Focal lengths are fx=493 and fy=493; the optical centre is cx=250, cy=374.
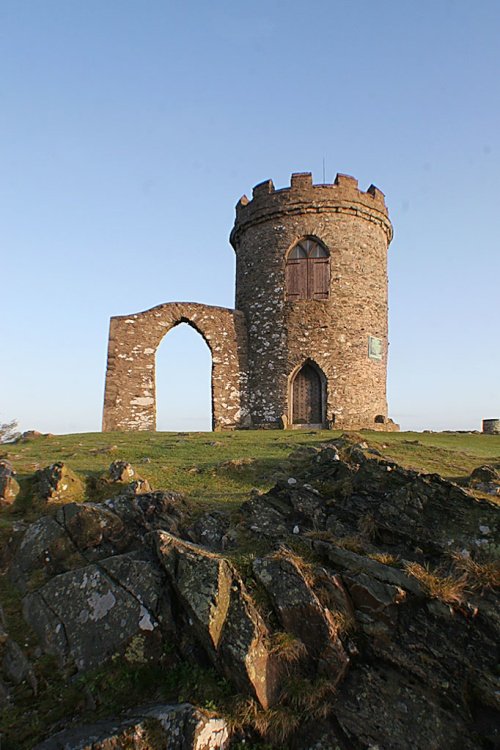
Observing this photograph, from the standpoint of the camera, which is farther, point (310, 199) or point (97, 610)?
point (310, 199)

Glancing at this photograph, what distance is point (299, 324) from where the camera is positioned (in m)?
22.5

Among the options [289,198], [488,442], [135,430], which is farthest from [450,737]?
[289,198]

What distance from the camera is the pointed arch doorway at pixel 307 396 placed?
22.6 metres

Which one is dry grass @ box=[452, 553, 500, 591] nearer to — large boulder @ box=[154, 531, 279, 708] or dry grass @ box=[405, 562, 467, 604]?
dry grass @ box=[405, 562, 467, 604]

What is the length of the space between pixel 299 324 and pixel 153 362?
267 inches

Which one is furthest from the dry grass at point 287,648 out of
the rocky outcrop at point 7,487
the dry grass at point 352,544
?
the rocky outcrop at point 7,487

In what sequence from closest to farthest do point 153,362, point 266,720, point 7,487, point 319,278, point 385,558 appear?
point 266,720, point 385,558, point 7,487, point 153,362, point 319,278

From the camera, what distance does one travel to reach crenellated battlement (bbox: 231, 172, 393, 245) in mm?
22734

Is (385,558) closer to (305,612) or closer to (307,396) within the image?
(305,612)

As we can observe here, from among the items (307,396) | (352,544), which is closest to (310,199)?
(307,396)

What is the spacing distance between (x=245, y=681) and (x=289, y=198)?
69.7ft

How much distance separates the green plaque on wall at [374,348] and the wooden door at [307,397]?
2.75m

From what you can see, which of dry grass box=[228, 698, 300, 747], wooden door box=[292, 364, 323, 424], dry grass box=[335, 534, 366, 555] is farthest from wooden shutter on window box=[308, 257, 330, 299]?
dry grass box=[228, 698, 300, 747]

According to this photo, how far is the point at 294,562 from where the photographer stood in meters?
6.14
